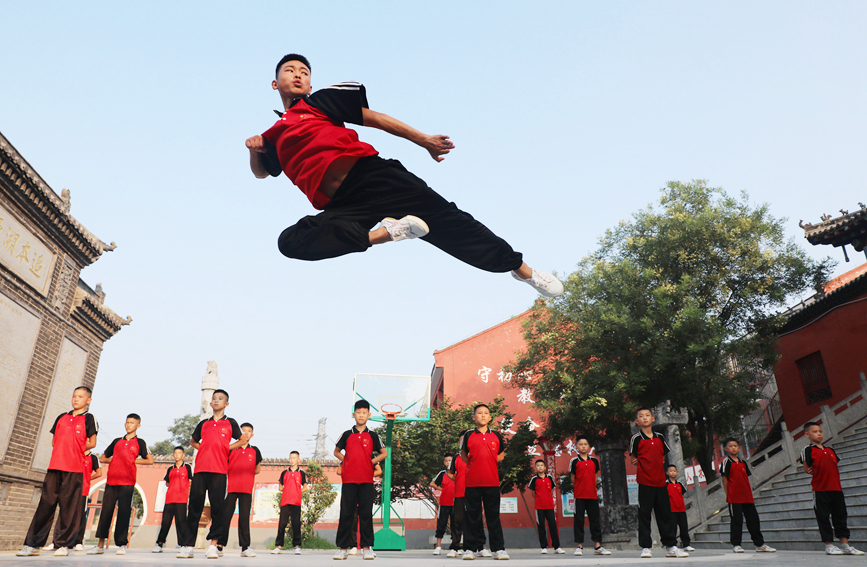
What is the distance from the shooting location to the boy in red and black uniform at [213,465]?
6688 mm

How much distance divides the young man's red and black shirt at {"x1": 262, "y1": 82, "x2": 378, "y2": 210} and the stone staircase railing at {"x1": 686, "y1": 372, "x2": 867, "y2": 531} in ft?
41.3

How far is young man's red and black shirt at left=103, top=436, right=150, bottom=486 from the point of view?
804 centimetres

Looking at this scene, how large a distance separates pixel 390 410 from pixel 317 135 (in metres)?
11.5

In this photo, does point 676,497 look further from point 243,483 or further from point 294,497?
point 243,483

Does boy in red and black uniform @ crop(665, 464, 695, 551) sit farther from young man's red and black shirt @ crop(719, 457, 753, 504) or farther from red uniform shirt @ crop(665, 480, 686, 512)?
young man's red and black shirt @ crop(719, 457, 753, 504)

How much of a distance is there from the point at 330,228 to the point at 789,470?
14066mm

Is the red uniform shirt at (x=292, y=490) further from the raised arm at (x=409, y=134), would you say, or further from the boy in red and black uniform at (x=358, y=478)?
the raised arm at (x=409, y=134)

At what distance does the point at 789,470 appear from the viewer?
13352mm

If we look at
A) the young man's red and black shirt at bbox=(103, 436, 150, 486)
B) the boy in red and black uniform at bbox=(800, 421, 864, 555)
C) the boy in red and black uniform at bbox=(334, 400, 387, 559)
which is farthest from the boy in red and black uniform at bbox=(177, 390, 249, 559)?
the boy in red and black uniform at bbox=(800, 421, 864, 555)

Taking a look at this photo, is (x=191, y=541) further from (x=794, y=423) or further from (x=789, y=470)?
(x=794, y=423)

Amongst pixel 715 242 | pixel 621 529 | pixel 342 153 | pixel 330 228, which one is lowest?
pixel 621 529

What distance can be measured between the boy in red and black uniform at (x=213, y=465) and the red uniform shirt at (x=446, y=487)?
5.60m

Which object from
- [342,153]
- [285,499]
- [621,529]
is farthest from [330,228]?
[621,529]

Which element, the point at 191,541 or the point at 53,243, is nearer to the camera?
the point at 191,541
